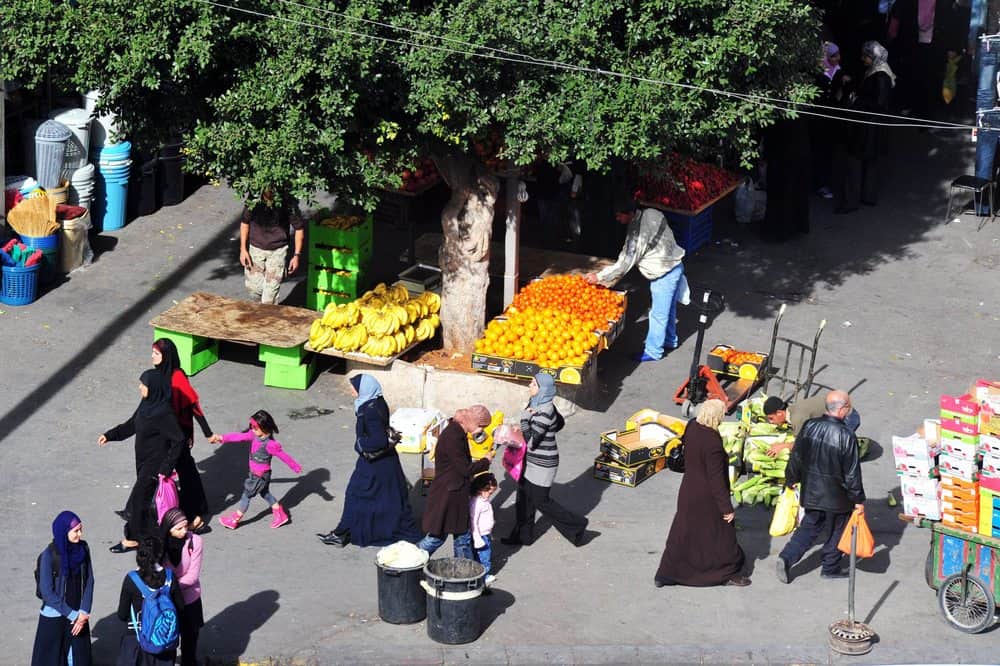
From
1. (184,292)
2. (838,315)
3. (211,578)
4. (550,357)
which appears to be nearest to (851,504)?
(550,357)

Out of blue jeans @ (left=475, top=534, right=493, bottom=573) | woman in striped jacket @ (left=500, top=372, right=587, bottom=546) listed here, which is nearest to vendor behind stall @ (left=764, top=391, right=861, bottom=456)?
woman in striped jacket @ (left=500, top=372, right=587, bottom=546)

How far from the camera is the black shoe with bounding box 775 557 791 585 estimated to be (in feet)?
39.3

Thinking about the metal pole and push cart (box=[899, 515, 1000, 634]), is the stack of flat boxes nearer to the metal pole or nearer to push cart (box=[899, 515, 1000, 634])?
push cart (box=[899, 515, 1000, 634])

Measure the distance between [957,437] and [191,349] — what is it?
7.68 metres

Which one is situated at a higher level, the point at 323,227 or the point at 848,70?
the point at 848,70

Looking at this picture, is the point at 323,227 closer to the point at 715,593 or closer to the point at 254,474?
the point at 254,474

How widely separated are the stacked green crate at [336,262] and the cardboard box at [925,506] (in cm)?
717

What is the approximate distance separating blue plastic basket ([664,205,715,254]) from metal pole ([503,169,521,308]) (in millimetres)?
2758

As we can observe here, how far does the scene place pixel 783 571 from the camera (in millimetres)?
11984

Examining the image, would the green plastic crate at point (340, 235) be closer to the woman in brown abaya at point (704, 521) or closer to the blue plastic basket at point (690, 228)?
the blue plastic basket at point (690, 228)

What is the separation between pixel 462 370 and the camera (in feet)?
50.5

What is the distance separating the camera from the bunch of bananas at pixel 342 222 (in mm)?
16719

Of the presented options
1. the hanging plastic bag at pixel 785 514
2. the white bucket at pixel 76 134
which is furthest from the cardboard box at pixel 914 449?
the white bucket at pixel 76 134

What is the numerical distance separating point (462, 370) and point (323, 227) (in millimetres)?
2509
